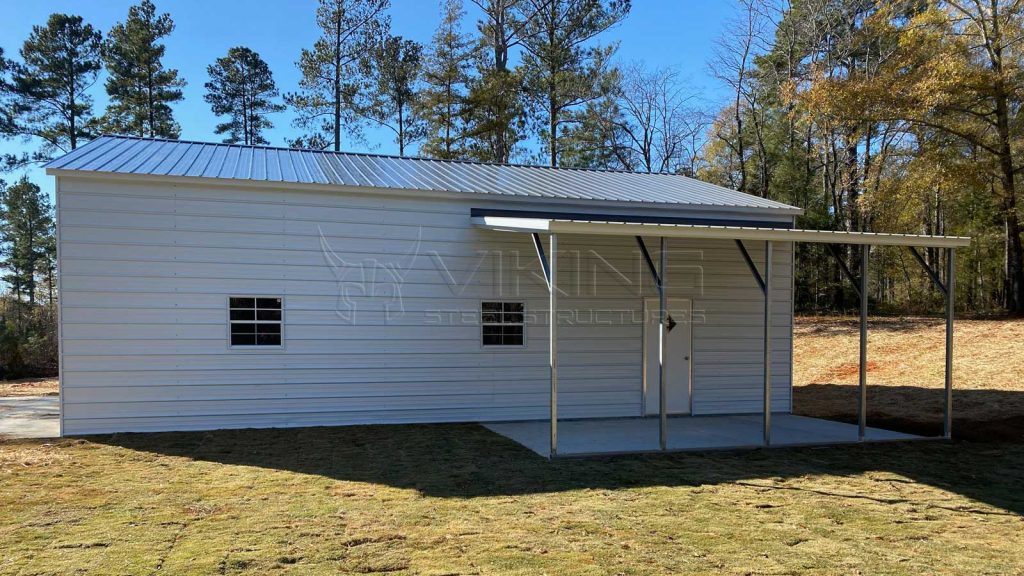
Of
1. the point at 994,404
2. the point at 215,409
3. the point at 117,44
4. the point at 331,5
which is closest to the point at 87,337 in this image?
the point at 215,409

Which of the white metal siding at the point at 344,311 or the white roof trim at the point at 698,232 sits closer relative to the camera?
the white roof trim at the point at 698,232

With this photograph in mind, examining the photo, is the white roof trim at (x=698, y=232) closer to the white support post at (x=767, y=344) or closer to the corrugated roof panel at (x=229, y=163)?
the white support post at (x=767, y=344)

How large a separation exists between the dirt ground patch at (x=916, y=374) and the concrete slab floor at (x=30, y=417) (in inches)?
424

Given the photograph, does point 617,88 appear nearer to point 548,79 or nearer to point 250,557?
point 548,79

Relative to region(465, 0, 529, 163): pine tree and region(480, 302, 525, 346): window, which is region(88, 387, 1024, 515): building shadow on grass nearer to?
region(480, 302, 525, 346): window

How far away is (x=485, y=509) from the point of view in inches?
211

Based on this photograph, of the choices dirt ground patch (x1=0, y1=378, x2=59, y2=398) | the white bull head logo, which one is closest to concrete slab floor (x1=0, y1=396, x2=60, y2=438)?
dirt ground patch (x1=0, y1=378, x2=59, y2=398)

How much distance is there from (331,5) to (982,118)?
19729mm

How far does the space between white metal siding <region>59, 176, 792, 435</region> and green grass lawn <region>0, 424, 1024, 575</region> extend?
0.76m

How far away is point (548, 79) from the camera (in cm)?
2456

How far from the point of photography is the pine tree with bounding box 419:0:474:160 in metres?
22.8

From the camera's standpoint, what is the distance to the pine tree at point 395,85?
78.1 feet

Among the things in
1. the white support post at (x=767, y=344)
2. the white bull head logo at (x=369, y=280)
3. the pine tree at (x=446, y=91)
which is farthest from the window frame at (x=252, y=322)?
the pine tree at (x=446, y=91)

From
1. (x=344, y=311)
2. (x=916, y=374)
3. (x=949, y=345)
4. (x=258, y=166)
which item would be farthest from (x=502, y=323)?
(x=916, y=374)
